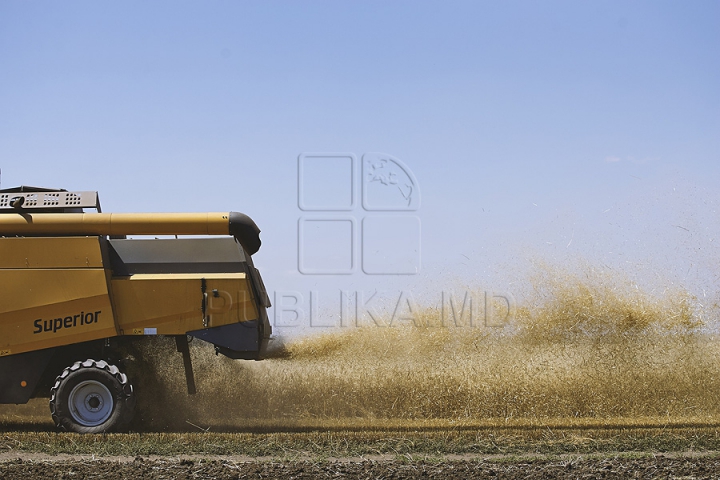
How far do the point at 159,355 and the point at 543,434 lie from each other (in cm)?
503

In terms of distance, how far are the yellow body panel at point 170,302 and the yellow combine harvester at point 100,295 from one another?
13mm

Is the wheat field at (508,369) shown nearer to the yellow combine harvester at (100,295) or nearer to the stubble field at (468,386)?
the stubble field at (468,386)

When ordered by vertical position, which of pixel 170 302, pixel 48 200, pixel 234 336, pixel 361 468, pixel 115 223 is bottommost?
pixel 361 468

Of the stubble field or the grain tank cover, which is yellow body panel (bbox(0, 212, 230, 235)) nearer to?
the grain tank cover

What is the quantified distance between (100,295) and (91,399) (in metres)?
1.30

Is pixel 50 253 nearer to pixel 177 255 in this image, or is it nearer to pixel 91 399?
pixel 177 255

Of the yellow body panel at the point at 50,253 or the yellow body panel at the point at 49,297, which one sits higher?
the yellow body panel at the point at 50,253

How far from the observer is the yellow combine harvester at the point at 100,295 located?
8.97m

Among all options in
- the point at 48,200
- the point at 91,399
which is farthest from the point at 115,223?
the point at 91,399

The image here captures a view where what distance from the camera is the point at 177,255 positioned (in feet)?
30.8

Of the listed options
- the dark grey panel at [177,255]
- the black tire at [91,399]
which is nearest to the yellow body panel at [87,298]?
the dark grey panel at [177,255]

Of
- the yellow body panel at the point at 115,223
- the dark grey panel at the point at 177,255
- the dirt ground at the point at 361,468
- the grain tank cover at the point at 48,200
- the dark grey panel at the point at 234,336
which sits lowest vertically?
the dirt ground at the point at 361,468

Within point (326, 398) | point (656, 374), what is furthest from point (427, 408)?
point (656, 374)

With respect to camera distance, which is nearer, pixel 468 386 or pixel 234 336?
pixel 234 336
